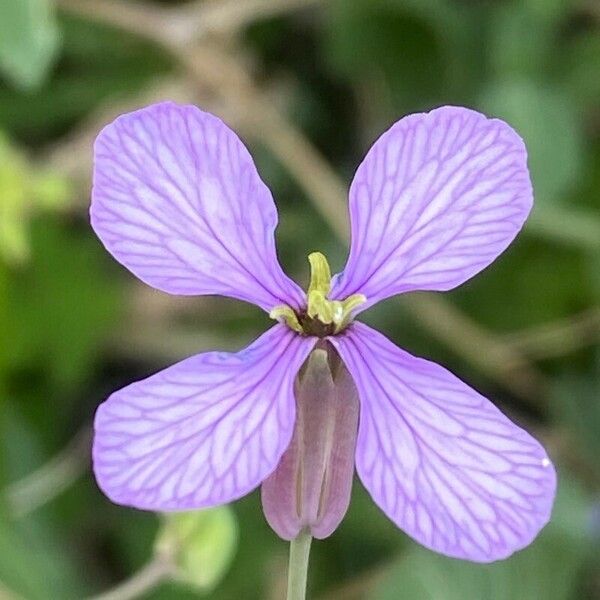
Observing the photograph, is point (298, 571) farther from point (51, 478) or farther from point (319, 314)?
point (51, 478)

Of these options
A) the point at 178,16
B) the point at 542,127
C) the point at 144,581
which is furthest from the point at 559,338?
the point at 144,581

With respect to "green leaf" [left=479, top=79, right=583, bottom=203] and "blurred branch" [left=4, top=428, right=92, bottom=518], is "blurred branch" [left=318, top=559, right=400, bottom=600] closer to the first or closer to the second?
"blurred branch" [left=4, top=428, right=92, bottom=518]

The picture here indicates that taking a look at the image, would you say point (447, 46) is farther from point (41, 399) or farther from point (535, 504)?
point (535, 504)

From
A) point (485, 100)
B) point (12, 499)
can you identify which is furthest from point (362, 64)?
point (12, 499)

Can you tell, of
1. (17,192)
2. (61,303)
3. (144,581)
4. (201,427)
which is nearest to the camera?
(201,427)

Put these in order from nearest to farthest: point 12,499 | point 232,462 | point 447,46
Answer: point 232,462 < point 12,499 < point 447,46
